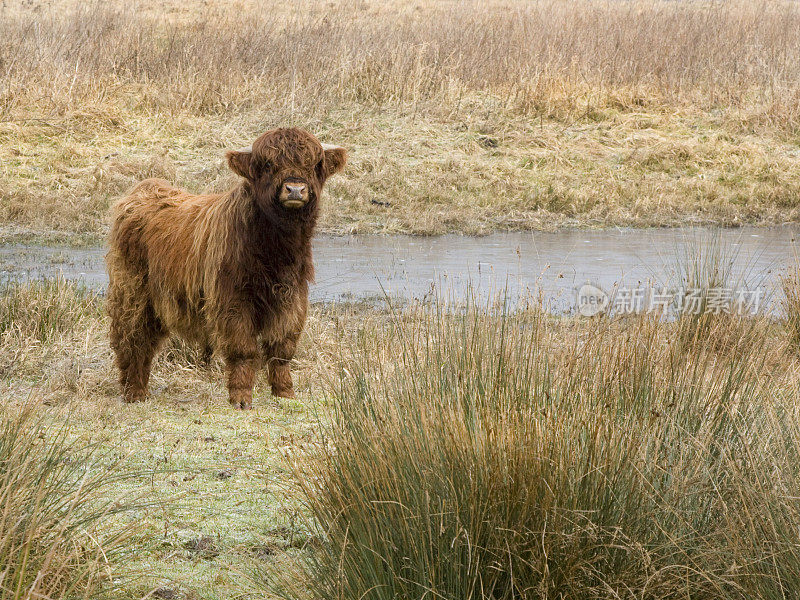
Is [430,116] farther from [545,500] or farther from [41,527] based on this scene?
[41,527]

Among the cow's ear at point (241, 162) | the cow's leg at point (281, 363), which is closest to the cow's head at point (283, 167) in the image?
the cow's ear at point (241, 162)

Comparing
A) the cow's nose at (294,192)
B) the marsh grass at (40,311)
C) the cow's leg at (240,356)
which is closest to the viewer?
the cow's nose at (294,192)

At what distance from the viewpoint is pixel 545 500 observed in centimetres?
252

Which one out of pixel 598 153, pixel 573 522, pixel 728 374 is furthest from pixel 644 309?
pixel 598 153

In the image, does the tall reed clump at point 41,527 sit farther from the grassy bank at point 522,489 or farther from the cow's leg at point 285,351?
the cow's leg at point 285,351

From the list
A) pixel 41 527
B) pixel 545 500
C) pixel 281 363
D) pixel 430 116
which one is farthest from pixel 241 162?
pixel 430 116

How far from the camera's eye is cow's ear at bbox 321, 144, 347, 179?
5539mm

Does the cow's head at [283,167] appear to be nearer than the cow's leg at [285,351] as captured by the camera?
Yes

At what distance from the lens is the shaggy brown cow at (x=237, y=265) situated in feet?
17.3

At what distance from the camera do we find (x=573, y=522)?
8.14ft

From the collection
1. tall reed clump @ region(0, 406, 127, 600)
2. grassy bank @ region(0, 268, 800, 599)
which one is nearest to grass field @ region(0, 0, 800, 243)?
grassy bank @ region(0, 268, 800, 599)

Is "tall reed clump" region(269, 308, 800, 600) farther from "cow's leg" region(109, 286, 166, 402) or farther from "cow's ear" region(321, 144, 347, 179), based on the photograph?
"cow's leg" region(109, 286, 166, 402)

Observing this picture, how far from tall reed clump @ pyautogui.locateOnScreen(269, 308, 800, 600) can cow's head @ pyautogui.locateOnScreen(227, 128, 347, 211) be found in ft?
7.84

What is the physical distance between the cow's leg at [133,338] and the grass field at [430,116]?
204 inches
